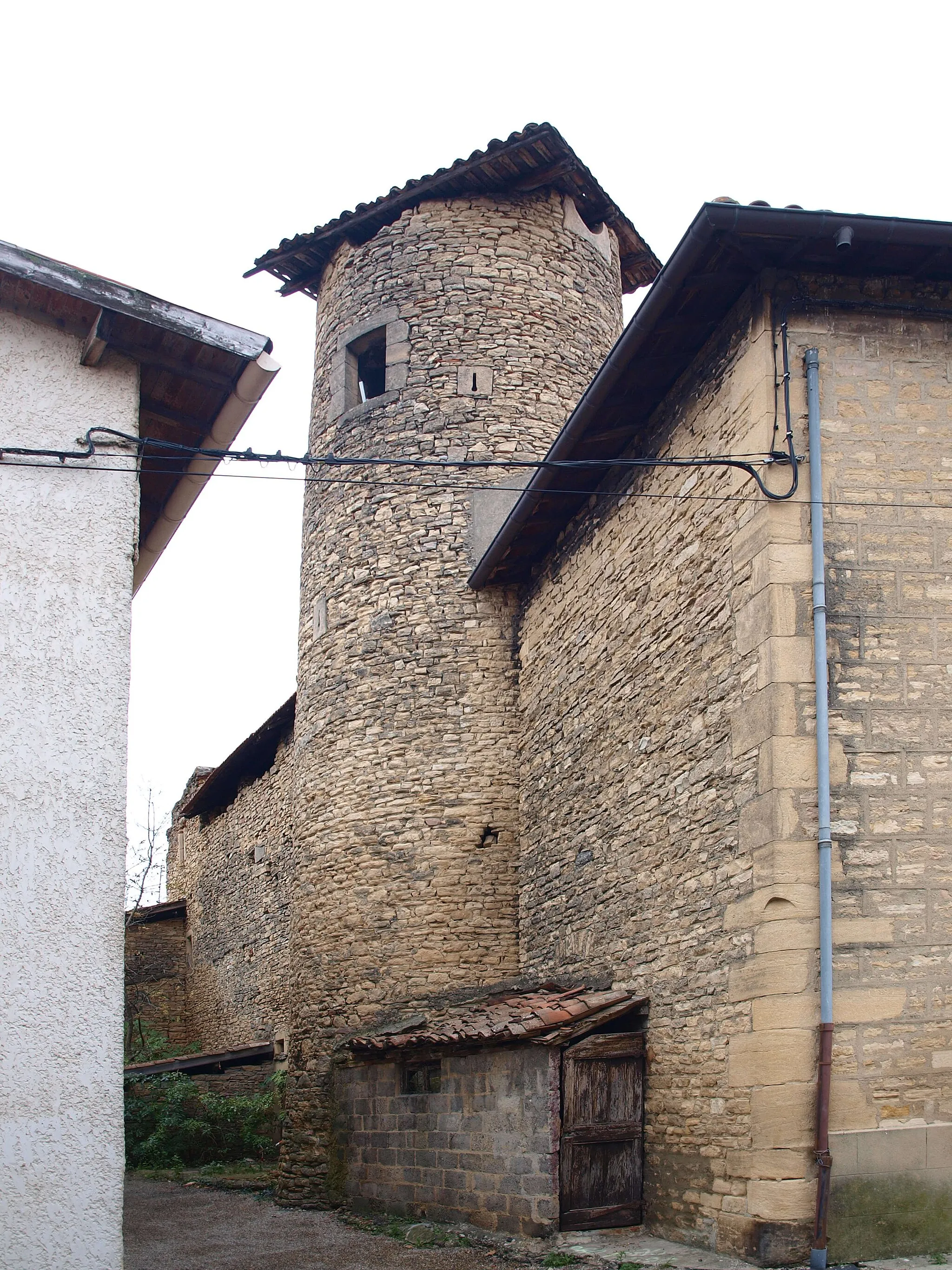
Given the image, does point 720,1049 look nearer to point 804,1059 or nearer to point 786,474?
point 804,1059

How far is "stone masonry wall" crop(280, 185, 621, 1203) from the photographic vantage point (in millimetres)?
11852

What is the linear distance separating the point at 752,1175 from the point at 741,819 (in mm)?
1824

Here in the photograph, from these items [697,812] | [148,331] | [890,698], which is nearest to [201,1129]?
[697,812]

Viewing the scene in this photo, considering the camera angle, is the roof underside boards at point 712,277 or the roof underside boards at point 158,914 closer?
the roof underside boards at point 712,277

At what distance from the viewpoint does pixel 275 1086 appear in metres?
15.3

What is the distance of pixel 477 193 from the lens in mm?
13891

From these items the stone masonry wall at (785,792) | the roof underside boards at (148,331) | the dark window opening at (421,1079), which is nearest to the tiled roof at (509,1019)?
the dark window opening at (421,1079)

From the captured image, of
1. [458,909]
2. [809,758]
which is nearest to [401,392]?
[458,909]

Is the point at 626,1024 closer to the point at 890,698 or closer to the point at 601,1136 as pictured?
the point at 601,1136

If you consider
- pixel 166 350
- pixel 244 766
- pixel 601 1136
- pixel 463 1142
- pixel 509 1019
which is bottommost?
pixel 463 1142

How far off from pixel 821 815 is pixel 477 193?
9.24 metres

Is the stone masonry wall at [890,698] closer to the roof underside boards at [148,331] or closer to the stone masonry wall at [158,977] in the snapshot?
the roof underside boards at [148,331]

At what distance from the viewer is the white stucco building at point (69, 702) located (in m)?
5.27

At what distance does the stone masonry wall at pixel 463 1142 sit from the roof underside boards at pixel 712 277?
4.02 metres
